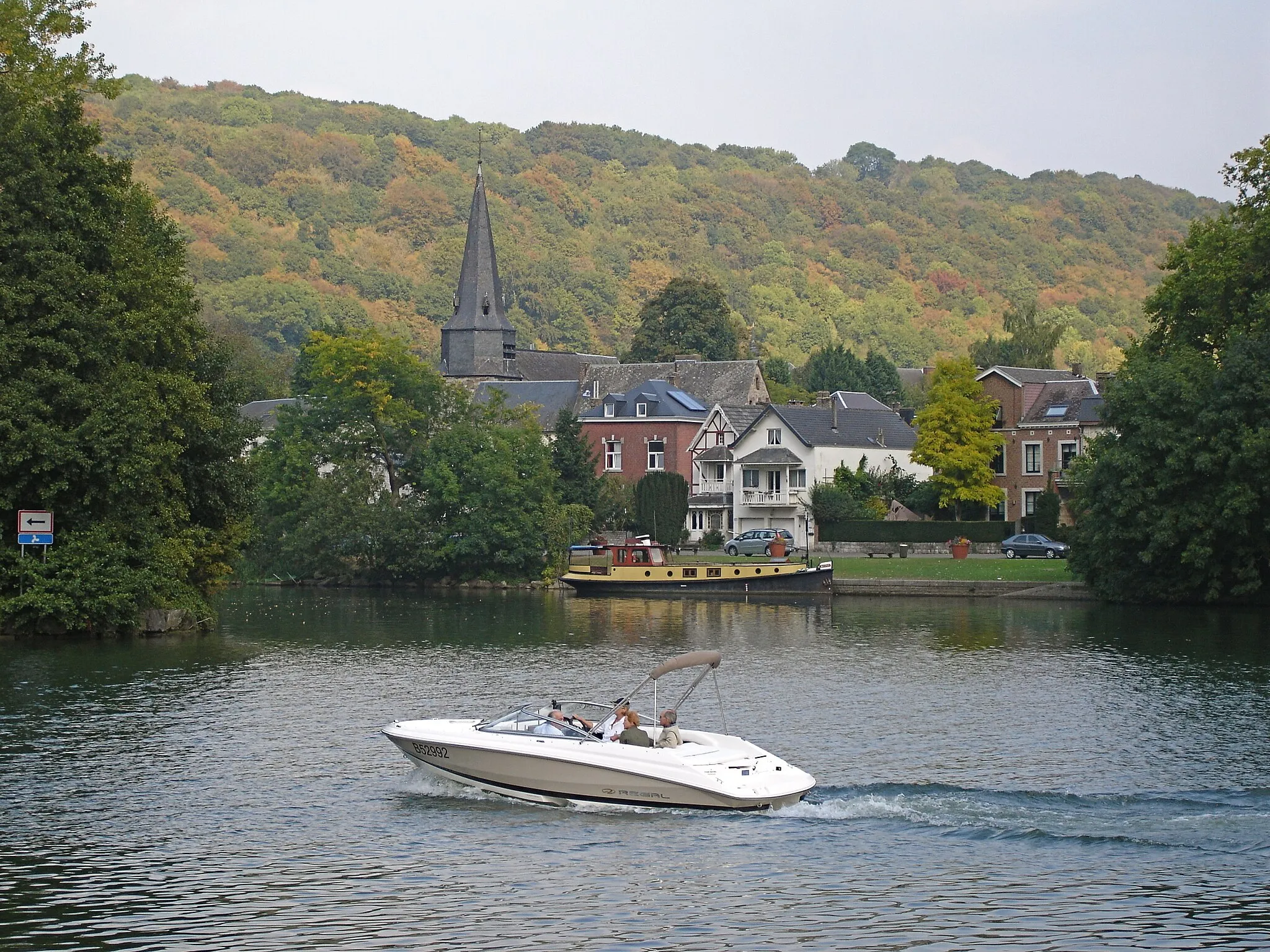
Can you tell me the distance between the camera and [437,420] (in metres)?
86.2

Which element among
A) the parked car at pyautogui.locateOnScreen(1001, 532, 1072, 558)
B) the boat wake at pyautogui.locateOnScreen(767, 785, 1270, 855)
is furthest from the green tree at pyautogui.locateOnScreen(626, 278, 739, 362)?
the boat wake at pyautogui.locateOnScreen(767, 785, 1270, 855)

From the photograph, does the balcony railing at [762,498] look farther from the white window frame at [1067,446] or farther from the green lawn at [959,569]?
the white window frame at [1067,446]

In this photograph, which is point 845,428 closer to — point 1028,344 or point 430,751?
point 1028,344

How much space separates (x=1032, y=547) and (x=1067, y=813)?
57.0 meters

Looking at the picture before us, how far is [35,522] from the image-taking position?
1858 inches

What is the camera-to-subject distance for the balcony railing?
308 feet

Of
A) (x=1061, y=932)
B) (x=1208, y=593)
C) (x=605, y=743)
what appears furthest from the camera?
(x=1208, y=593)

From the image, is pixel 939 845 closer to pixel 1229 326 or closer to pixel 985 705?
pixel 985 705

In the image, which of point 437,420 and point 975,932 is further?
point 437,420

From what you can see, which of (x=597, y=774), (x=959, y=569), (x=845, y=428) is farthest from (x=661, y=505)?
(x=597, y=774)

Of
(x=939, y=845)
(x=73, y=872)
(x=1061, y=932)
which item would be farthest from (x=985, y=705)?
(x=73, y=872)

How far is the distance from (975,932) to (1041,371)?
3125 inches

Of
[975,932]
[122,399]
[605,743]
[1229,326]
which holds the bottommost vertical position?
[975,932]

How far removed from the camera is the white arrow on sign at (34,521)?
47.0 m
